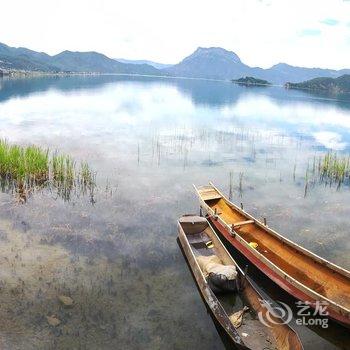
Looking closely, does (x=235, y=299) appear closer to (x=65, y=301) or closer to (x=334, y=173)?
(x=65, y=301)

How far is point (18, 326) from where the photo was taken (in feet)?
44.3

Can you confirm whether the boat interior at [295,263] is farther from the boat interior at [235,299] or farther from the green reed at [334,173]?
the green reed at [334,173]

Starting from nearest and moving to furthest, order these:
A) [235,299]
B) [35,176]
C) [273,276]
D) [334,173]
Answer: [235,299]
[273,276]
[35,176]
[334,173]

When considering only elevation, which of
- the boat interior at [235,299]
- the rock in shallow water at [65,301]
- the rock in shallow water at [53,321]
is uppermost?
the boat interior at [235,299]

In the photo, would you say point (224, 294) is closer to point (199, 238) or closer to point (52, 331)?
point (199, 238)

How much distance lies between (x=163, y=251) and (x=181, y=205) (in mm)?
6472

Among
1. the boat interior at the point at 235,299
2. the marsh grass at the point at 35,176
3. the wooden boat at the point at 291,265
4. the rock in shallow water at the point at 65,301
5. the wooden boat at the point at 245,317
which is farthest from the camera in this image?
the marsh grass at the point at 35,176

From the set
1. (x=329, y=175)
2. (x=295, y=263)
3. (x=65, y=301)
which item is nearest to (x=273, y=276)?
(x=295, y=263)

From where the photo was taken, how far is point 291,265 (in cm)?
→ 1692

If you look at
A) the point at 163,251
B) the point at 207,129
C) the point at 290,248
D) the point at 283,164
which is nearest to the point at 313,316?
the point at 290,248

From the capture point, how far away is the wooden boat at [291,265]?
14.2 metres

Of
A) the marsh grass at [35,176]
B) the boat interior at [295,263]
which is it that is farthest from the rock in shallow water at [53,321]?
the marsh grass at [35,176]

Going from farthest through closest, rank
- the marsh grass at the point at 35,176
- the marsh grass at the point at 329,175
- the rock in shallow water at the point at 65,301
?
the marsh grass at the point at 329,175
the marsh grass at the point at 35,176
the rock in shallow water at the point at 65,301

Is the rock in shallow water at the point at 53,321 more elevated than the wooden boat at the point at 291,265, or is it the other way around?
the wooden boat at the point at 291,265
